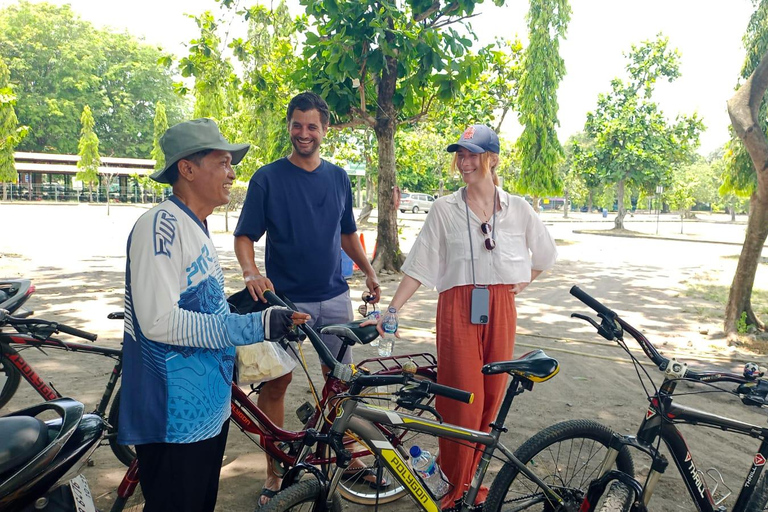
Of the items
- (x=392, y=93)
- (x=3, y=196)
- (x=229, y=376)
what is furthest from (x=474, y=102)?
(x=3, y=196)

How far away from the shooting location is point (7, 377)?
13.3 ft

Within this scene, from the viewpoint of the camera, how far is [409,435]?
112 inches

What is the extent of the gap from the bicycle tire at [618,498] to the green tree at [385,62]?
7.05m

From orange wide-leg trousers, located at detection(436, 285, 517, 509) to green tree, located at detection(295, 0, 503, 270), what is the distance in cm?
615

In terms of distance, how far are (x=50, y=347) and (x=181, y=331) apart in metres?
2.46

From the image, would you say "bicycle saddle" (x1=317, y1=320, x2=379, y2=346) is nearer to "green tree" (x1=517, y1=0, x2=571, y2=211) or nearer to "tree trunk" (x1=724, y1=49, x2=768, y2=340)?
"tree trunk" (x1=724, y1=49, x2=768, y2=340)

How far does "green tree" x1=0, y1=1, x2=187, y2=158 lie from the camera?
56.1 metres

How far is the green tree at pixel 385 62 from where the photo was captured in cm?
849

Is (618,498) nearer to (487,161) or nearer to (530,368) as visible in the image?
(530,368)

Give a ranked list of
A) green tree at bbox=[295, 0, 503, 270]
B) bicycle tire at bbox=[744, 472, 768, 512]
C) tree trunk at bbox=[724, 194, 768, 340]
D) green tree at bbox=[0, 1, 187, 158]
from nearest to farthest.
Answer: bicycle tire at bbox=[744, 472, 768, 512] < tree trunk at bbox=[724, 194, 768, 340] < green tree at bbox=[295, 0, 503, 270] < green tree at bbox=[0, 1, 187, 158]

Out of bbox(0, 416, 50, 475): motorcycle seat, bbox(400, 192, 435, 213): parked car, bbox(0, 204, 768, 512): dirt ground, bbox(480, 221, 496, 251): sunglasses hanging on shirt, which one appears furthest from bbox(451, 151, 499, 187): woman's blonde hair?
bbox(400, 192, 435, 213): parked car

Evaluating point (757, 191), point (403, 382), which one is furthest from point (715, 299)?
point (403, 382)

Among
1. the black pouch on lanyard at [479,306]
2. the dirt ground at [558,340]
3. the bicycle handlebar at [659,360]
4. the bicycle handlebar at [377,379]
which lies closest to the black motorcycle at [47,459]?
the bicycle handlebar at [377,379]

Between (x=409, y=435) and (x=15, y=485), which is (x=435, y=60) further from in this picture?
(x=15, y=485)
